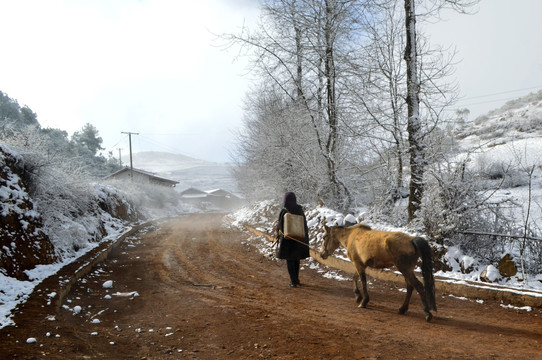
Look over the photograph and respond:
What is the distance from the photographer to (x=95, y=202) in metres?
17.1

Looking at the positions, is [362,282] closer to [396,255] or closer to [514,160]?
[396,255]

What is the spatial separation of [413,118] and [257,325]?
6635 millimetres

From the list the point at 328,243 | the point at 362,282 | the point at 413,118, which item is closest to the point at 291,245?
the point at 328,243

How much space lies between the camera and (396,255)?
5.55 meters

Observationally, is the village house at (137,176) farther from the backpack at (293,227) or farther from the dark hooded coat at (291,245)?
the backpack at (293,227)

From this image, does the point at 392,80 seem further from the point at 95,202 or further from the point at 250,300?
the point at 95,202

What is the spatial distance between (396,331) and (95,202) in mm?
16194

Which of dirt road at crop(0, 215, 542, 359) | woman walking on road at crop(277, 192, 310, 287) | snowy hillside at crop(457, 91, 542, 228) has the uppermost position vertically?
snowy hillside at crop(457, 91, 542, 228)

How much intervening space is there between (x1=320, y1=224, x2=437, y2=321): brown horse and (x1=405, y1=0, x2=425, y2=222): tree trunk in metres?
3.30

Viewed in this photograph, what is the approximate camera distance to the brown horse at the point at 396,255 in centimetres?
539

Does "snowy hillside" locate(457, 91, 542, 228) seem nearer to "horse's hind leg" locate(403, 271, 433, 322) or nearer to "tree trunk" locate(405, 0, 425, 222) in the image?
"tree trunk" locate(405, 0, 425, 222)

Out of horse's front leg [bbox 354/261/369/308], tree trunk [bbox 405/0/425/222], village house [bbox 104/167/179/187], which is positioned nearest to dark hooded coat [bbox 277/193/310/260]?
horse's front leg [bbox 354/261/369/308]

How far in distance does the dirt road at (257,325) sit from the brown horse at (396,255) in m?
0.34

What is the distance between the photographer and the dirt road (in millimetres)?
4293
